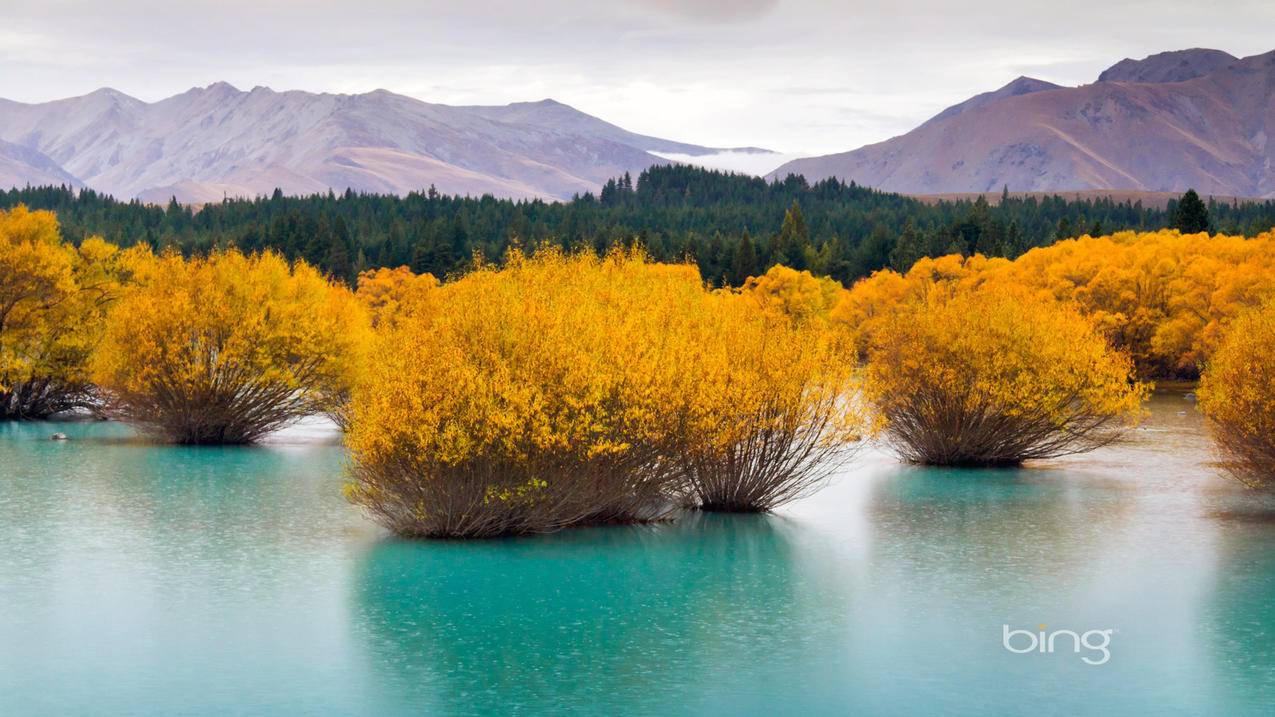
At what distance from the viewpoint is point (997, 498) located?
44.8 m

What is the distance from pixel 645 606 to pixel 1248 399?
65.9 ft

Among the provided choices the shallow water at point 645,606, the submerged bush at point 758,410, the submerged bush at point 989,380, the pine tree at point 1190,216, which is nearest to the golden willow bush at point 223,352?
the shallow water at point 645,606

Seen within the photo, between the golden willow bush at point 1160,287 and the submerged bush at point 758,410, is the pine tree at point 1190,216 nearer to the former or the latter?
the golden willow bush at point 1160,287

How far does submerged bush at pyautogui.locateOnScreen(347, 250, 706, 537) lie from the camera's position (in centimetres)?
3306

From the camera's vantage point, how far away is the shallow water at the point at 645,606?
2269 cm

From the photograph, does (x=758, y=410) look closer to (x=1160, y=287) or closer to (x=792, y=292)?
(x=1160, y=287)

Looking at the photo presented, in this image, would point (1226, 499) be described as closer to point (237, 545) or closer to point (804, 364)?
point (804, 364)

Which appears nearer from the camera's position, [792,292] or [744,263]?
[792,292]

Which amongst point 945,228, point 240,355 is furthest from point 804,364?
point 945,228

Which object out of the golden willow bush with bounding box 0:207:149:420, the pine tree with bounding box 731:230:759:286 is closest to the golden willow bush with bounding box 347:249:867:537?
the golden willow bush with bounding box 0:207:149:420

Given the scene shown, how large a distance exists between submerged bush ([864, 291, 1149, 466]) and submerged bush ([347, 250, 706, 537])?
13.5 metres

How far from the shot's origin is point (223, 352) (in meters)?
57.5

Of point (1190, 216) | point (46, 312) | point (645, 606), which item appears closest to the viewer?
point (645, 606)

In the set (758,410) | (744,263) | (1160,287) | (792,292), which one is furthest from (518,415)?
(744,263)
